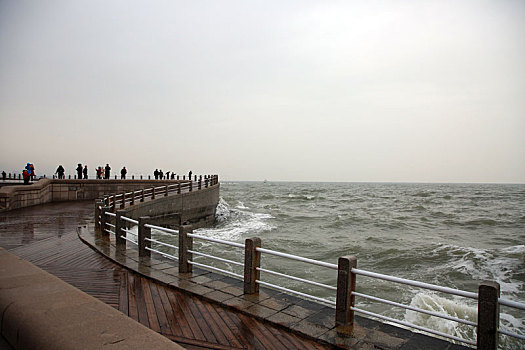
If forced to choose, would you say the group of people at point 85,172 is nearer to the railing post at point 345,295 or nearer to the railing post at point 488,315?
the railing post at point 345,295

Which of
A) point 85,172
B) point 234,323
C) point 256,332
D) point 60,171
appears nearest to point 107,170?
point 85,172

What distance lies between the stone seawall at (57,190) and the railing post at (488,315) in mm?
22312

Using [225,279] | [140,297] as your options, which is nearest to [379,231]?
[225,279]

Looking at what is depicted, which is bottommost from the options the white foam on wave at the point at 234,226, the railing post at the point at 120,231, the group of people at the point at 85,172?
the white foam on wave at the point at 234,226

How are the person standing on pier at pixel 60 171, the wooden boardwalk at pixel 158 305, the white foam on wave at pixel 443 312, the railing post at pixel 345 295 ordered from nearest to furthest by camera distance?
the wooden boardwalk at pixel 158 305 → the railing post at pixel 345 295 → the white foam on wave at pixel 443 312 → the person standing on pier at pixel 60 171

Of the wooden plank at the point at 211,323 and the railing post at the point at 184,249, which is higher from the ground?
the railing post at the point at 184,249

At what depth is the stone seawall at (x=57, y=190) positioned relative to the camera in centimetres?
1949

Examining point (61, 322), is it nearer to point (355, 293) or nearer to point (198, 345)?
point (198, 345)

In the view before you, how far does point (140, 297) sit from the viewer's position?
18.9ft

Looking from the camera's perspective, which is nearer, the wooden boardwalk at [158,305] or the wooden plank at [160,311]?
the wooden boardwalk at [158,305]

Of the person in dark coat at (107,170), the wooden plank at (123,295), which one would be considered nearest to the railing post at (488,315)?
the wooden plank at (123,295)

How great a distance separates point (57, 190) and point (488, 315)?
Result: 29.5 m

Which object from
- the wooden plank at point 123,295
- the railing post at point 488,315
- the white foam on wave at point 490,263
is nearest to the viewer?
the railing post at point 488,315

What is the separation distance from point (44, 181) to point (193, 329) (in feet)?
82.5
